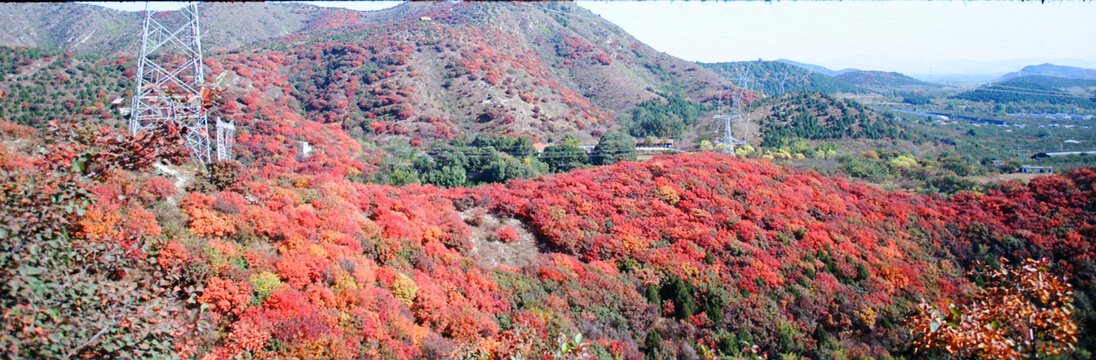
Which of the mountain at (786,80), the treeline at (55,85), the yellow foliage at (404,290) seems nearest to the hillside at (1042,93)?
the mountain at (786,80)

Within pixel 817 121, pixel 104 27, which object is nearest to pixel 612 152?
pixel 817 121

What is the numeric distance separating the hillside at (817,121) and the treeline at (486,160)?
20.5 metres

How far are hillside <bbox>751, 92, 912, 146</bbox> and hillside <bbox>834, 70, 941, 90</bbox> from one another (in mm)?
84296

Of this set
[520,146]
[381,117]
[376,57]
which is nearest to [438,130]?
[381,117]

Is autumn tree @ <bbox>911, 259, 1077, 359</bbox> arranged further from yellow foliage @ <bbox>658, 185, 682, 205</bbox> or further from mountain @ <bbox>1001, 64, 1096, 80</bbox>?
mountain @ <bbox>1001, 64, 1096, 80</bbox>

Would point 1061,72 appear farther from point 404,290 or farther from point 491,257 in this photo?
point 404,290

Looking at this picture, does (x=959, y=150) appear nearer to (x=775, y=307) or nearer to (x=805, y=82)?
(x=775, y=307)

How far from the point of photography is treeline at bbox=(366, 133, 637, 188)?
31.1m

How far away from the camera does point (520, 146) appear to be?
127 feet

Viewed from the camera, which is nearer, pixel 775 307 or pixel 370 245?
pixel 370 245

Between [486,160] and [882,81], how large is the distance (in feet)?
466

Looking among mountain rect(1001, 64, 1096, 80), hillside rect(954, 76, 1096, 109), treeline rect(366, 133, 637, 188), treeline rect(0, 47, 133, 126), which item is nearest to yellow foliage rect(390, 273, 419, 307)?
treeline rect(366, 133, 637, 188)

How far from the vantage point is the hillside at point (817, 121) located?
173 ft

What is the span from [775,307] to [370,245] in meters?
10.6
